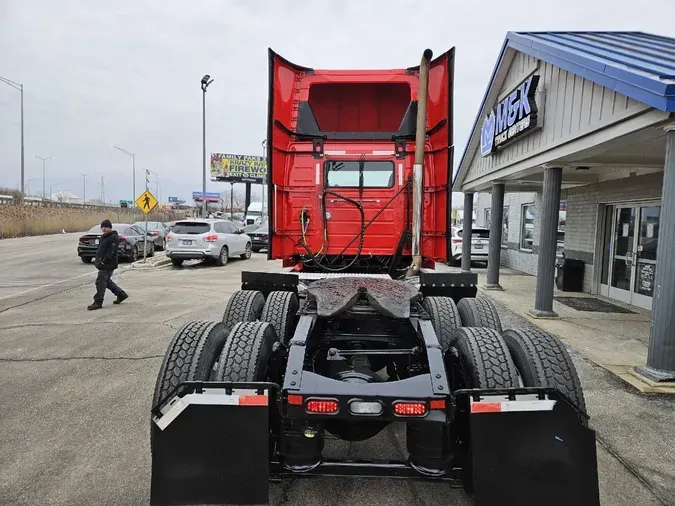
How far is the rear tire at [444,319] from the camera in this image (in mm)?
3734

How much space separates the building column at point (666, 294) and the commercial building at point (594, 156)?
1cm

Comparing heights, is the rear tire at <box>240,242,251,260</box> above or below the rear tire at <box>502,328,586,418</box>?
below

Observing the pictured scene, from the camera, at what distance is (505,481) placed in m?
2.14

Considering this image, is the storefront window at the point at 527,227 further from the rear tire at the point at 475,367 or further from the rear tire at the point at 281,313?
the rear tire at the point at 475,367

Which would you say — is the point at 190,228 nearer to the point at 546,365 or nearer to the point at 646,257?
the point at 646,257

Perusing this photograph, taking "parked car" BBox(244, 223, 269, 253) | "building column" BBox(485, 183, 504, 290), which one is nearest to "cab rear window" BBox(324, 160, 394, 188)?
"building column" BBox(485, 183, 504, 290)

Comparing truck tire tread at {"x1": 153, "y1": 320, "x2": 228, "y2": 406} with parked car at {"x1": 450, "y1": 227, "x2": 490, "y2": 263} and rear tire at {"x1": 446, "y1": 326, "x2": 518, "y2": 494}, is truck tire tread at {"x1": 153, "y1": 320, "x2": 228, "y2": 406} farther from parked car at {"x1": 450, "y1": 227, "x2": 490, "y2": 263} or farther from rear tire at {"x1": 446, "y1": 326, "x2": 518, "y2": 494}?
parked car at {"x1": 450, "y1": 227, "x2": 490, "y2": 263}

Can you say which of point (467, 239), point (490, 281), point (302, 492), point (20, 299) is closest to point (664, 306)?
point (302, 492)

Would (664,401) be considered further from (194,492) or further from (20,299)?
(20,299)

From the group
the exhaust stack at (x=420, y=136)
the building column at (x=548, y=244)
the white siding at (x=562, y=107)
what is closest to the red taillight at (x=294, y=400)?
the exhaust stack at (x=420, y=136)

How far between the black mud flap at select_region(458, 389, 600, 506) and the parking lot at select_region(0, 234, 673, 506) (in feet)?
2.40

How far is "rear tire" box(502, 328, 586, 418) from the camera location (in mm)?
2426

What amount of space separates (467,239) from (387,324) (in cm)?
1148

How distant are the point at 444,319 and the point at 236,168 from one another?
6520 centimetres
